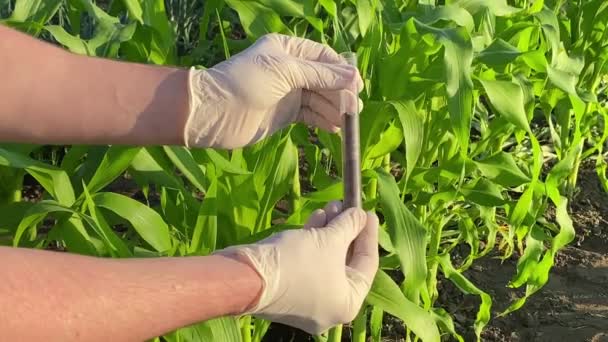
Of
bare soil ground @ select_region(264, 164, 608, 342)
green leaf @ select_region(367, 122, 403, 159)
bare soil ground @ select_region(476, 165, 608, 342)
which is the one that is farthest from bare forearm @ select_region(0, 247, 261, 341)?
bare soil ground @ select_region(476, 165, 608, 342)

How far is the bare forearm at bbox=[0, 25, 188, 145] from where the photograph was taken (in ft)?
3.89

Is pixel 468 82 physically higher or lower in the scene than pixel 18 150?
higher

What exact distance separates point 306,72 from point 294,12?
0.84ft

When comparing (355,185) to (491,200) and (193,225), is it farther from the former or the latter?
(491,200)

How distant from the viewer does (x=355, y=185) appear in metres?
1.18

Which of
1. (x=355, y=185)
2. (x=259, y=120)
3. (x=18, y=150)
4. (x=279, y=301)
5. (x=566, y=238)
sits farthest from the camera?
(x=566, y=238)

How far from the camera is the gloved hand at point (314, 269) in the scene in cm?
104

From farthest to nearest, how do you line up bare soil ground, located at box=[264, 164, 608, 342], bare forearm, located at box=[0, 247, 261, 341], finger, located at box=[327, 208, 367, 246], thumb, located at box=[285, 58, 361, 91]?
1. bare soil ground, located at box=[264, 164, 608, 342]
2. thumb, located at box=[285, 58, 361, 91]
3. finger, located at box=[327, 208, 367, 246]
4. bare forearm, located at box=[0, 247, 261, 341]

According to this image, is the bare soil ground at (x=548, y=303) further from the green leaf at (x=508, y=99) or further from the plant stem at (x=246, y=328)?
the green leaf at (x=508, y=99)

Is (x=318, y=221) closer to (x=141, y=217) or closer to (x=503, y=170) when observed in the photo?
(x=141, y=217)

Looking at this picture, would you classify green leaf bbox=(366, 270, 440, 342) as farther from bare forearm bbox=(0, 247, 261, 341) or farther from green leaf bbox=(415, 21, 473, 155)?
bare forearm bbox=(0, 247, 261, 341)

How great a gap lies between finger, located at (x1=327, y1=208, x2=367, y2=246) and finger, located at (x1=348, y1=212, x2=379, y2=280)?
1.3 inches

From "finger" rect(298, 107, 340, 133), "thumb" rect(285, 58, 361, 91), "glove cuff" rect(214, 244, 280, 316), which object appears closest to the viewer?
"glove cuff" rect(214, 244, 280, 316)

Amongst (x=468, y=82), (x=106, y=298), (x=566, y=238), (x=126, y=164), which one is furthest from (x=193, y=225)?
(x=566, y=238)
